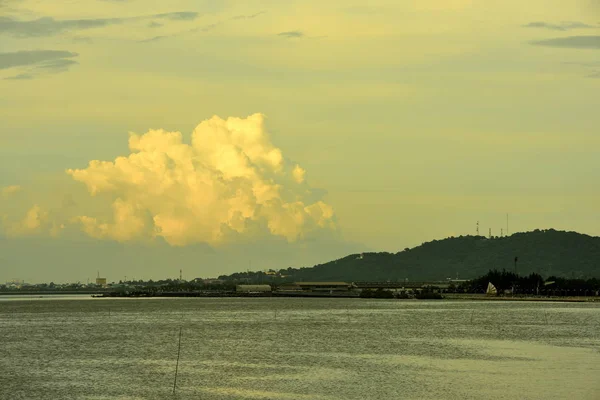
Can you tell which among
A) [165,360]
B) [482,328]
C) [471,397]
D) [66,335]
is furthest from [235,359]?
[482,328]

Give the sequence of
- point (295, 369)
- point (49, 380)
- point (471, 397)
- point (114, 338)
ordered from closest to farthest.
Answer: point (471, 397) → point (49, 380) → point (295, 369) → point (114, 338)

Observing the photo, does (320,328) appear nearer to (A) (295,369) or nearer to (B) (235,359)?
(B) (235,359)

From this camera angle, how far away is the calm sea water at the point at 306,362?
66.5 meters

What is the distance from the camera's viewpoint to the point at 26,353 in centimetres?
9831

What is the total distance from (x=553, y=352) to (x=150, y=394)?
4557 cm

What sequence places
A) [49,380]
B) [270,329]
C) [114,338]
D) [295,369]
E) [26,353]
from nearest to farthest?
[49,380], [295,369], [26,353], [114,338], [270,329]

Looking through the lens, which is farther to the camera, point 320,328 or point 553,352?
point 320,328

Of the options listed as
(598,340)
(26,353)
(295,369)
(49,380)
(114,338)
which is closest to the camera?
(49,380)

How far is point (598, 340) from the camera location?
11019 centimetres

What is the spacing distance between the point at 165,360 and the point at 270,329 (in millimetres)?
49709

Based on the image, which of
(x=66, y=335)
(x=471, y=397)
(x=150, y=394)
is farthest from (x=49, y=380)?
(x=66, y=335)

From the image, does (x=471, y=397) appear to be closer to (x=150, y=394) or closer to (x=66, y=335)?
(x=150, y=394)

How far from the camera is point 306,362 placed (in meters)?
85.5

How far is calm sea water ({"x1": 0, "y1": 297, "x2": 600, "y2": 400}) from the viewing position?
2618 inches
